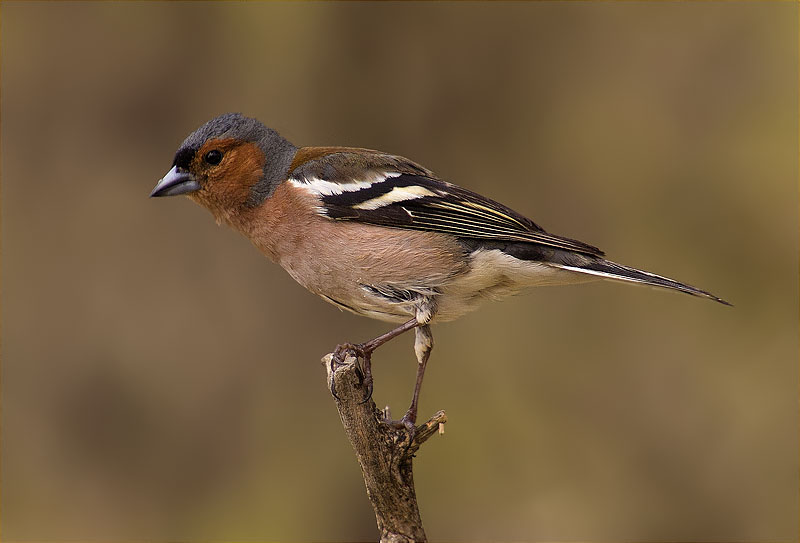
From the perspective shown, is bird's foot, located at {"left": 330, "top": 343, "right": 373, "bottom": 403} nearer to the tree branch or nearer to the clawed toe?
the tree branch

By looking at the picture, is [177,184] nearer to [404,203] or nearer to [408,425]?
[404,203]

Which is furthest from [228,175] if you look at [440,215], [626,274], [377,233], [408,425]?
[626,274]

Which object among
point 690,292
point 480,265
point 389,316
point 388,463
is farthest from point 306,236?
point 690,292

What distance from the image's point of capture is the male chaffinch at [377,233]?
166 inches

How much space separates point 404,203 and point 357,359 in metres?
0.85

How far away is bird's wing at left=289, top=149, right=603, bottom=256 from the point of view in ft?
14.1

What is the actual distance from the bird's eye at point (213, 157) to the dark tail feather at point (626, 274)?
6.15 ft

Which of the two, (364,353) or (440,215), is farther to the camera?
(440,215)

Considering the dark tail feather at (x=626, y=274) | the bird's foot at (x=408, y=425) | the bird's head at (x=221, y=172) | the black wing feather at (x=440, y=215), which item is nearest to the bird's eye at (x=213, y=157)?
the bird's head at (x=221, y=172)

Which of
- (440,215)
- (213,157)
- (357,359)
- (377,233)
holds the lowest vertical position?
(357,359)

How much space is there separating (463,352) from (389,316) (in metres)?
2.91

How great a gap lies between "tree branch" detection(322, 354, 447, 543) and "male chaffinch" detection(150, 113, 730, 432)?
10 centimetres

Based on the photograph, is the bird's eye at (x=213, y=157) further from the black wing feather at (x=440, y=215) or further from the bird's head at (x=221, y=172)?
the black wing feather at (x=440, y=215)

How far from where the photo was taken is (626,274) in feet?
13.4
